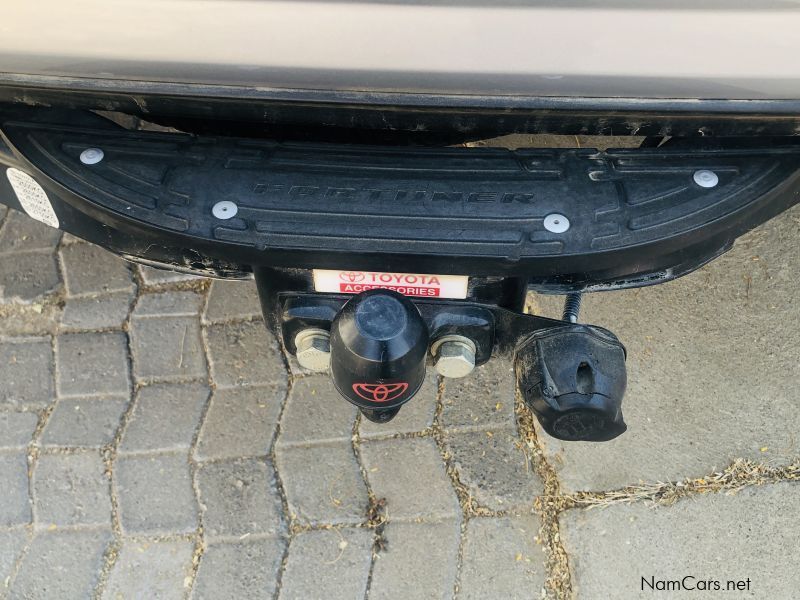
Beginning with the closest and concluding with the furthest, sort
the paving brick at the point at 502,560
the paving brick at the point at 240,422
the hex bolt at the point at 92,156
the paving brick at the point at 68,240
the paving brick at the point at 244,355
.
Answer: the hex bolt at the point at 92,156, the paving brick at the point at 502,560, the paving brick at the point at 240,422, the paving brick at the point at 244,355, the paving brick at the point at 68,240

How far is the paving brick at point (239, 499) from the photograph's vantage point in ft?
6.96

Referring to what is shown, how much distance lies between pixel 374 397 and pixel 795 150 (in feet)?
3.36

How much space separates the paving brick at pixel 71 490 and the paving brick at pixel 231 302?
1.92 ft

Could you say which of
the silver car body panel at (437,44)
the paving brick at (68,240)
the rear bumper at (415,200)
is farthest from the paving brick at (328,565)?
the paving brick at (68,240)

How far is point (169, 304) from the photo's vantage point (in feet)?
8.48

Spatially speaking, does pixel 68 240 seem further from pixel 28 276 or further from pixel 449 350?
pixel 449 350

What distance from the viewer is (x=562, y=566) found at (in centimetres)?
204

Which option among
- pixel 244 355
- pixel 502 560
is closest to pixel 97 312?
pixel 244 355

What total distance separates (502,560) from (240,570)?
28.1 inches

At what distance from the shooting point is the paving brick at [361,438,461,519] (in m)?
2.13

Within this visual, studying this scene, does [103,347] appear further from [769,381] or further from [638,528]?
[769,381]

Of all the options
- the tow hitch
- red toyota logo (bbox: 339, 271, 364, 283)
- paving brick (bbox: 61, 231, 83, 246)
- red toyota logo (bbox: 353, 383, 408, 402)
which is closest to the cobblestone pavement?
paving brick (bbox: 61, 231, 83, 246)

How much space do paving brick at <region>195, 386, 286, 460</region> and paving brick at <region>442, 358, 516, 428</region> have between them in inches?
20.6

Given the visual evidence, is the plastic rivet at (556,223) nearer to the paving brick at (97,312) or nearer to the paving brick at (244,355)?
the paving brick at (244,355)
